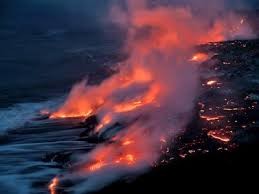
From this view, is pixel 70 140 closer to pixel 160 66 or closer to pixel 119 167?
pixel 119 167

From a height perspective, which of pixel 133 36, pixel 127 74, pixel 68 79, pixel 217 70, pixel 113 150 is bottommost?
pixel 113 150

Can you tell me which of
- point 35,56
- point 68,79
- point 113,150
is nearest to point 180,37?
point 68,79

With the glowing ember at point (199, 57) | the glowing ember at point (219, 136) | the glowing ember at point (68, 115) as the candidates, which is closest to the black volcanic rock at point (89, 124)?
the glowing ember at point (68, 115)

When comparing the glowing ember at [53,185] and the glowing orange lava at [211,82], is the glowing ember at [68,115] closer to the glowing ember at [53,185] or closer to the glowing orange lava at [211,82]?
the glowing orange lava at [211,82]

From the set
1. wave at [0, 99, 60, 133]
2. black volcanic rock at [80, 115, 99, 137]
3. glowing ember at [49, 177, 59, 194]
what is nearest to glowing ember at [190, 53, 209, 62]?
wave at [0, 99, 60, 133]

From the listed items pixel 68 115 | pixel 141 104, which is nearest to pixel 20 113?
pixel 68 115

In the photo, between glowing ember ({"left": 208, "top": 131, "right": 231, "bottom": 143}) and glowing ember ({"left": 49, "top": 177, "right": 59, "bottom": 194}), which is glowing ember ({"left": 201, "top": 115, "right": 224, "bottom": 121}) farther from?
glowing ember ({"left": 49, "top": 177, "right": 59, "bottom": 194})

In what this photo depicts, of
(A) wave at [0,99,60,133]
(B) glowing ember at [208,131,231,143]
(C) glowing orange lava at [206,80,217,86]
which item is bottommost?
(B) glowing ember at [208,131,231,143]

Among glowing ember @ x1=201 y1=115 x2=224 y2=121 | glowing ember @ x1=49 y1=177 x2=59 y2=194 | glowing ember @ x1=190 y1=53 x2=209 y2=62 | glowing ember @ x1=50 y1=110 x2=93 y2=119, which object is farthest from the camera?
glowing ember @ x1=190 y1=53 x2=209 y2=62
